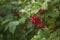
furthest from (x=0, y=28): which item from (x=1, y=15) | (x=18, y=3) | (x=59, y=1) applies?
(x=59, y=1)

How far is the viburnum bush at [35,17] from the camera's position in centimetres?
173

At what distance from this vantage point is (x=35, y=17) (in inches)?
70.7

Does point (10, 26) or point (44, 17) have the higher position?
point (44, 17)

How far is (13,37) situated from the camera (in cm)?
292

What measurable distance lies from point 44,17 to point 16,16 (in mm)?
911

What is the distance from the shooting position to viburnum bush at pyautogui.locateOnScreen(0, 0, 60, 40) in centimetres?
173

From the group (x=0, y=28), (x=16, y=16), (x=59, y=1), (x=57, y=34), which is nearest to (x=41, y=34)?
(x=57, y=34)

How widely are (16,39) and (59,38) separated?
3.76 feet

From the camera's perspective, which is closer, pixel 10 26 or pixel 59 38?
pixel 59 38

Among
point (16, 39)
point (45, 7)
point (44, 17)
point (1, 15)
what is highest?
point (45, 7)

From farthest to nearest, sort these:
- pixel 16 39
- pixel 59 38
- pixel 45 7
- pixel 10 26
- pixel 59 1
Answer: pixel 16 39, pixel 10 26, pixel 59 38, pixel 59 1, pixel 45 7

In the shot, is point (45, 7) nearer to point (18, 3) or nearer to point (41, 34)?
point (41, 34)

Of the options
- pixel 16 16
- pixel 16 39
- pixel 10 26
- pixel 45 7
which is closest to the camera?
pixel 45 7

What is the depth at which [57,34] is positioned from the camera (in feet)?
6.21
